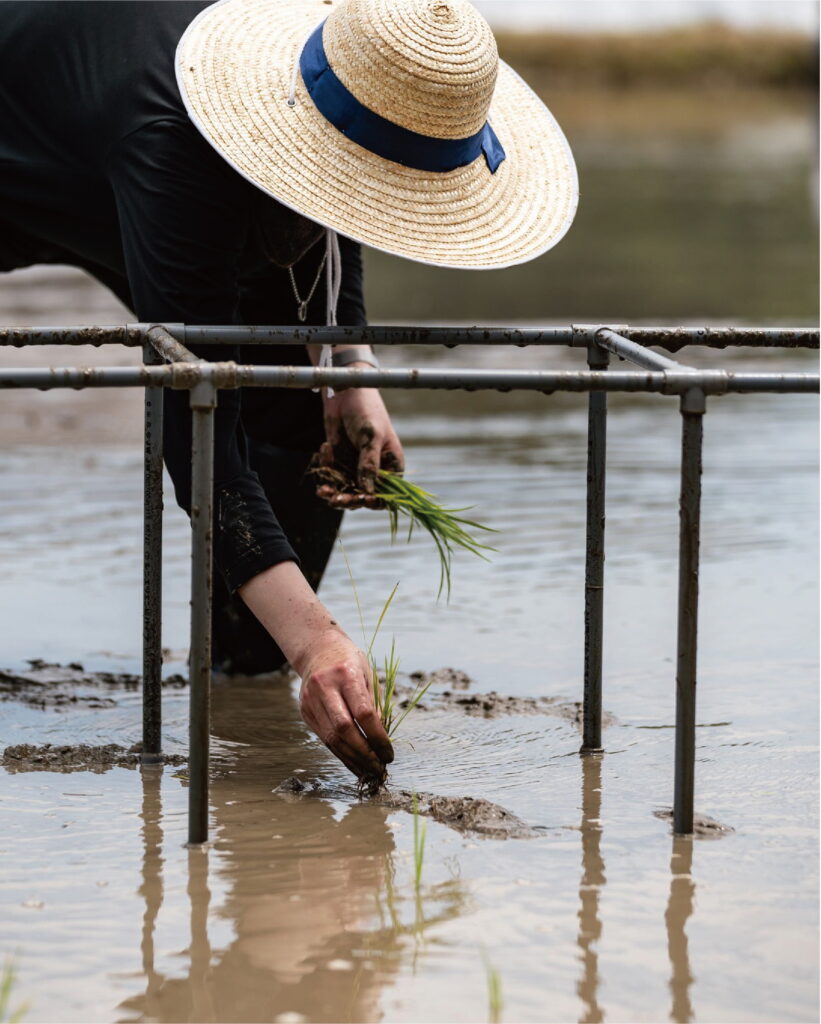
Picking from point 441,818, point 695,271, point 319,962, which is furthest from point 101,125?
point 695,271

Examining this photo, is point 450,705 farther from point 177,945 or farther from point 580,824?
point 177,945

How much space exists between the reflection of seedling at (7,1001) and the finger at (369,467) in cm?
150

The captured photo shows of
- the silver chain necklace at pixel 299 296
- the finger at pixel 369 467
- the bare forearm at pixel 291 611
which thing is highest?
the silver chain necklace at pixel 299 296

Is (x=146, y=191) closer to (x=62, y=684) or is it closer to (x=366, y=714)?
(x=366, y=714)

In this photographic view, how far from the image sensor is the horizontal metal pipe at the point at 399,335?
297 cm

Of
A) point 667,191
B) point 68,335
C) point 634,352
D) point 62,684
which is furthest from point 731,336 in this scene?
point 667,191

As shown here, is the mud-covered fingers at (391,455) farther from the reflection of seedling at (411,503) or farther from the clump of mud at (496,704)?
the clump of mud at (496,704)

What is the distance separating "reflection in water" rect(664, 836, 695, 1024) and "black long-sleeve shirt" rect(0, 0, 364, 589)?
34.8 inches

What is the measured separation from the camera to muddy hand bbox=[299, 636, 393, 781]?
276 cm

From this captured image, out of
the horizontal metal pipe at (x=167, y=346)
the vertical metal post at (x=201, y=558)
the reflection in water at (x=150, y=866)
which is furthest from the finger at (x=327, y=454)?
the vertical metal post at (x=201, y=558)

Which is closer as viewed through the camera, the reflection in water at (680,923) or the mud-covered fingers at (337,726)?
the reflection in water at (680,923)

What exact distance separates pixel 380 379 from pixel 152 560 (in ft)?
2.70

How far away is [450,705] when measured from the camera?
145 inches

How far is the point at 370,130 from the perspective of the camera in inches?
112
